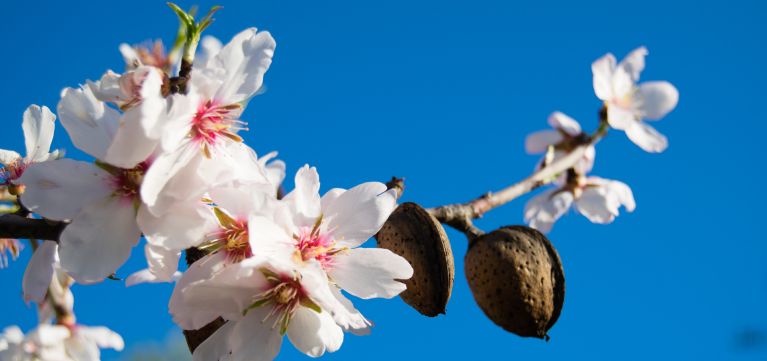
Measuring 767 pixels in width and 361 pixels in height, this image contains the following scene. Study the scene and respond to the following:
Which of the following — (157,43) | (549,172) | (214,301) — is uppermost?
(549,172)

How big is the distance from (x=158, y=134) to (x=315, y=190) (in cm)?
27

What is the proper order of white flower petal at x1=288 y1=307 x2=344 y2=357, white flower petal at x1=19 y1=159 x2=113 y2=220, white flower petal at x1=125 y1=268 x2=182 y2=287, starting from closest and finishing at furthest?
1. white flower petal at x1=19 y1=159 x2=113 y2=220
2. white flower petal at x1=288 y1=307 x2=344 y2=357
3. white flower petal at x1=125 y1=268 x2=182 y2=287

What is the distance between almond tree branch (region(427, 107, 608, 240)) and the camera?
1.77 m

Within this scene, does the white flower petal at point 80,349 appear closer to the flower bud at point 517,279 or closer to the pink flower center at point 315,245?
the flower bud at point 517,279

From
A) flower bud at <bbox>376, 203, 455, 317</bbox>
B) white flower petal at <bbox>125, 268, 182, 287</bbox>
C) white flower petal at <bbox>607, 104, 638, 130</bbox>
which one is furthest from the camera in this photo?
white flower petal at <bbox>607, 104, 638, 130</bbox>

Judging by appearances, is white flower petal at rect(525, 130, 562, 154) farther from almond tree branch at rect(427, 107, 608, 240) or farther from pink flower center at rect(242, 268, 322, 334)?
Result: pink flower center at rect(242, 268, 322, 334)

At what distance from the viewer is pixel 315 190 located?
1182mm

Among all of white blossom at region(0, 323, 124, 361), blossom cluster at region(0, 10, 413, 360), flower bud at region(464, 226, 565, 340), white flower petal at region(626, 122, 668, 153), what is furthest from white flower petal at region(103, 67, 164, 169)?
white flower petal at region(626, 122, 668, 153)

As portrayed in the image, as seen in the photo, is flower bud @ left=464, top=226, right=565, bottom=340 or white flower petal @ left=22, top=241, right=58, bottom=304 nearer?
white flower petal @ left=22, top=241, right=58, bottom=304

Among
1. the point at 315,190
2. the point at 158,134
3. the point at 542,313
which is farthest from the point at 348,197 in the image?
the point at 542,313

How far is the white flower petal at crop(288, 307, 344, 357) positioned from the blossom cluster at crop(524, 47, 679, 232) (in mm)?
1415

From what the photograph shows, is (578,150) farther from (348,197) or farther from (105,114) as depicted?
(105,114)

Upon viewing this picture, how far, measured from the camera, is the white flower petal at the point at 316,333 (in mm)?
1233

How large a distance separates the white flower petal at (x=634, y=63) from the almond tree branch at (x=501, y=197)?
0.93ft
